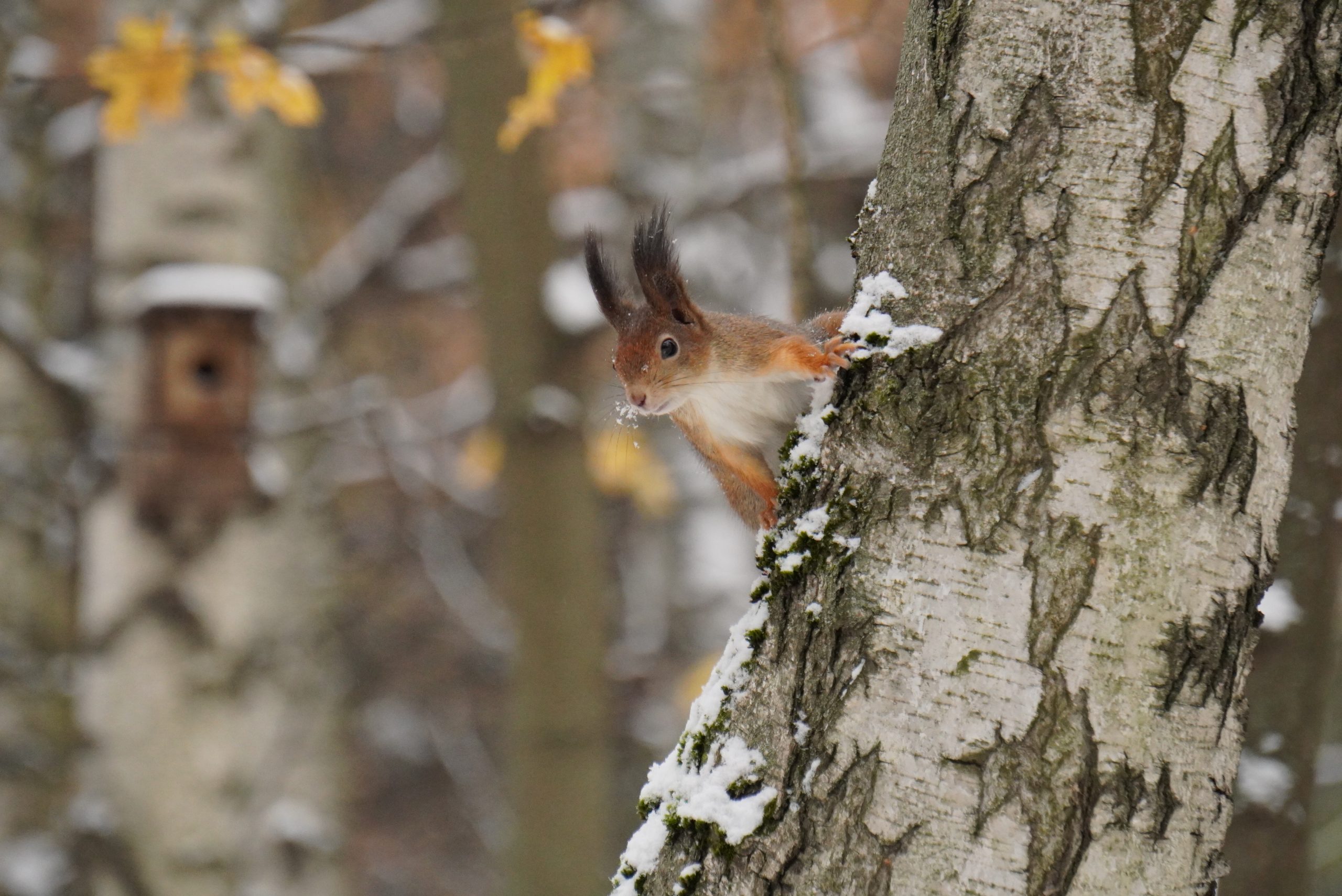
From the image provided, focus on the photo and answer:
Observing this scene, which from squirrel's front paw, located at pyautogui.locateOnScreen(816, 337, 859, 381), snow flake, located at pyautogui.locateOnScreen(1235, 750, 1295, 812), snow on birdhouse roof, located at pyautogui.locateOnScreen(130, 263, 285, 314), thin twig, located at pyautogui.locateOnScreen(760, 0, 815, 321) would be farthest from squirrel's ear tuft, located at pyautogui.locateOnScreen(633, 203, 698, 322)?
snow on birdhouse roof, located at pyautogui.locateOnScreen(130, 263, 285, 314)

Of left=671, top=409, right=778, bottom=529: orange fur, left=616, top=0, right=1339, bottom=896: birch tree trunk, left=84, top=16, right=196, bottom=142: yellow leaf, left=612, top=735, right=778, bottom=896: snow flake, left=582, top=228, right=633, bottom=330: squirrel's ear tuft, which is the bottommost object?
left=612, top=735, right=778, bottom=896: snow flake

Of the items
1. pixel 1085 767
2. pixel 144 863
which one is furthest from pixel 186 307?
pixel 1085 767

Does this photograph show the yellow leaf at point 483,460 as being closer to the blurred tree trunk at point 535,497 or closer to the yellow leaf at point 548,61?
the blurred tree trunk at point 535,497

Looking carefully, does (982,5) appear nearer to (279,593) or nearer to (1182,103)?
(1182,103)

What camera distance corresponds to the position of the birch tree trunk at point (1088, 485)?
1.11m

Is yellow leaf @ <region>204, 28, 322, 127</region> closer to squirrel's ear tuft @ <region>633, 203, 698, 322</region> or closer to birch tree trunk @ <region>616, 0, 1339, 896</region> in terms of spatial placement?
squirrel's ear tuft @ <region>633, 203, 698, 322</region>

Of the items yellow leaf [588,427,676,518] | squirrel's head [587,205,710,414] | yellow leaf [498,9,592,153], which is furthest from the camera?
yellow leaf [588,427,676,518]

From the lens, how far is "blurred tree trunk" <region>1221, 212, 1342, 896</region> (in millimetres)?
2318

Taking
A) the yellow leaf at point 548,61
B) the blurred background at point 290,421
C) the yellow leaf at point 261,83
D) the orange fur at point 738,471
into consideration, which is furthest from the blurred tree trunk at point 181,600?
the orange fur at point 738,471

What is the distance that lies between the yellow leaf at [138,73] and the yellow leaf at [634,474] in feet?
6.48

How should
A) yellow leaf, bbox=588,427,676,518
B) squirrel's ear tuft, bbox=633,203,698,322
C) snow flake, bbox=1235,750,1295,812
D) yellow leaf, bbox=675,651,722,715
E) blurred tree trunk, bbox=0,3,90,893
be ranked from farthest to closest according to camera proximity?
yellow leaf, bbox=675,651,722,715
blurred tree trunk, bbox=0,3,90,893
yellow leaf, bbox=588,427,676,518
snow flake, bbox=1235,750,1295,812
squirrel's ear tuft, bbox=633,203,698,322

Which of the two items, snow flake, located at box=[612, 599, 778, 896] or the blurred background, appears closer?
snow flake, located at box=[612, 599, 778, 896]

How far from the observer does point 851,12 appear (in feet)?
20.2

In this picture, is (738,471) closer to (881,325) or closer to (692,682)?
(881,325)
